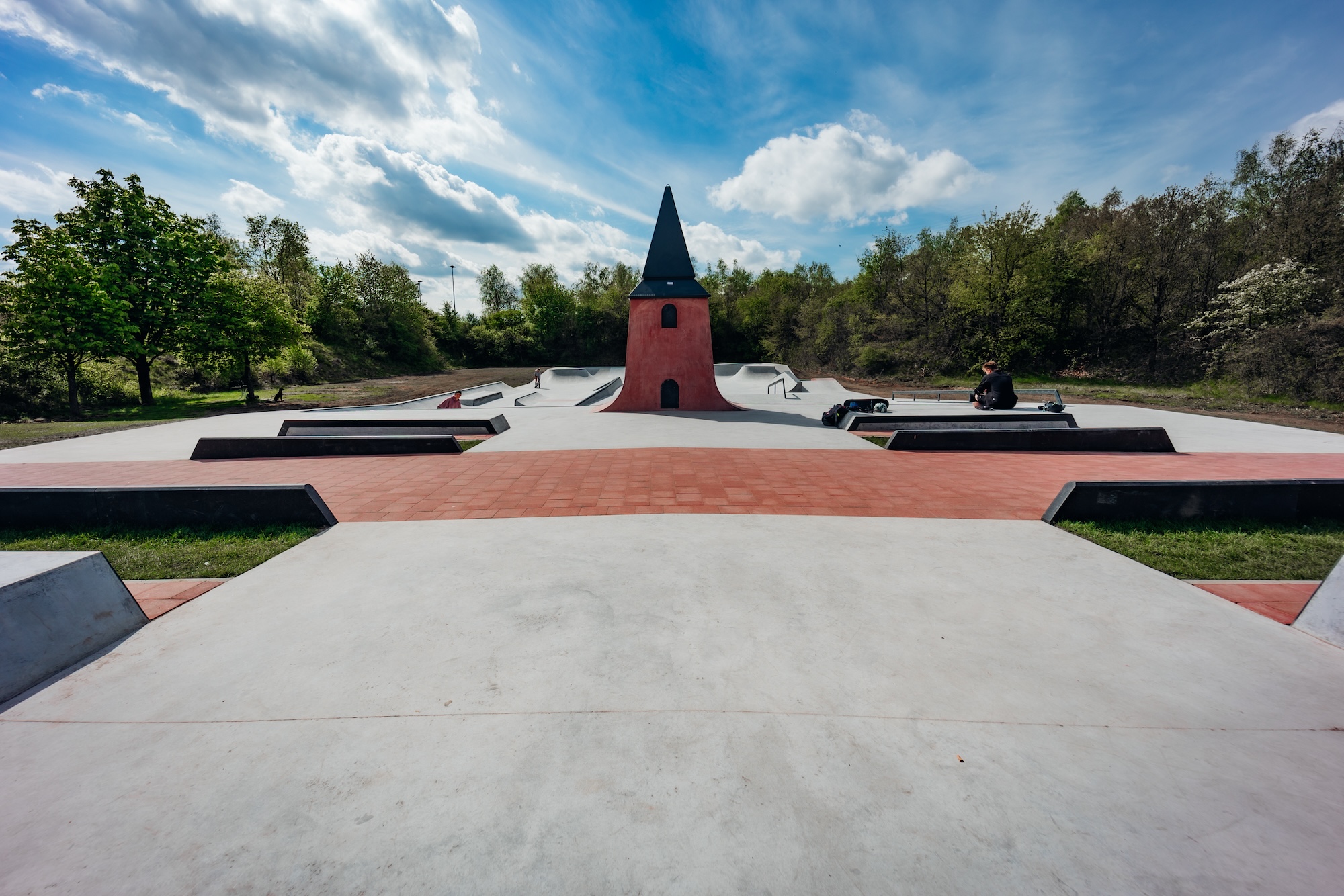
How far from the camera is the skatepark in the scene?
1.69m

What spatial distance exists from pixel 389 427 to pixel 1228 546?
12063mm

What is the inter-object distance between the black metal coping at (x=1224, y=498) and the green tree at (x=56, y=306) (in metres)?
25.3

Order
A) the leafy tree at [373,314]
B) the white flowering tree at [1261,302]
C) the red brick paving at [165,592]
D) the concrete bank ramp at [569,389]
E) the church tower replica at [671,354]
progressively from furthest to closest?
the leafy tree at [373,314], the concrete bank ramp at [569,389], the white flowering tree at [1261,302], the church tower replica at [671,354], the red brick paving at [165,592]

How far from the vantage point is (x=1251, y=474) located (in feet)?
22.4

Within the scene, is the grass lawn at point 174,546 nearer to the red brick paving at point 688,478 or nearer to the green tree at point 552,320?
the red brick paving at point 688,478

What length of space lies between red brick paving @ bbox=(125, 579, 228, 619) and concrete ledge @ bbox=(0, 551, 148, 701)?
0.22 m

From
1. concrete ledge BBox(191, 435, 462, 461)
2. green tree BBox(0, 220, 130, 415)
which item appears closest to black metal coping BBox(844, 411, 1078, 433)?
concrete ledge BBox(191, 435, 462, 461)

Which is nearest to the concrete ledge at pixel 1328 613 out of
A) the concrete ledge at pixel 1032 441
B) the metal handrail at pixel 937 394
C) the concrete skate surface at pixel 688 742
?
the concrete skate surface at pixel 688 742

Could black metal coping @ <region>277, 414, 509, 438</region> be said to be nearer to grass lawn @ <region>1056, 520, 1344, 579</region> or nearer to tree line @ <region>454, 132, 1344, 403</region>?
grass lawn @ <region>1056, 520, 1344, 579</region>

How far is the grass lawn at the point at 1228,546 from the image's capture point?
13.0ft

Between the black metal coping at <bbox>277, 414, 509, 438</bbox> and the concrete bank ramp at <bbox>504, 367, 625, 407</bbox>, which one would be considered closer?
the black metal coping at <bbox>277, 414, 509, 438</bbox>

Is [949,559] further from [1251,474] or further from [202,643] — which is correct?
[1251,474]

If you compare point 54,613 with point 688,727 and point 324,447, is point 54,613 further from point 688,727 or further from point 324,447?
point 324,447

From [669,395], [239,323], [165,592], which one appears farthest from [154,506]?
[239,323]
